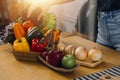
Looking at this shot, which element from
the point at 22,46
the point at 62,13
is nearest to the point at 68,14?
the point at 62,13

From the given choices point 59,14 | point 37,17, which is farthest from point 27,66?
point 59,14

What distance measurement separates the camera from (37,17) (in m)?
1.63

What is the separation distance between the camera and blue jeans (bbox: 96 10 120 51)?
1386 millimetres

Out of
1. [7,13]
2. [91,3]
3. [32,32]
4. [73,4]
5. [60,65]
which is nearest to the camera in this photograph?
[60,65]

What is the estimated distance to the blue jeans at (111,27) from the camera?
4.55 ft

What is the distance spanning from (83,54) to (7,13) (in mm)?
3651

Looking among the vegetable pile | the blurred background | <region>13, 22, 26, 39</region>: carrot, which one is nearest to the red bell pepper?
the vegetable pile

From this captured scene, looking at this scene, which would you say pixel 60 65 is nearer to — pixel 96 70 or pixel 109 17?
pixel 96 70

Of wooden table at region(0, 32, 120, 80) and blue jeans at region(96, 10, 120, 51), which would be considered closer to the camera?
wooden table at region(0, 32, 120, 80)

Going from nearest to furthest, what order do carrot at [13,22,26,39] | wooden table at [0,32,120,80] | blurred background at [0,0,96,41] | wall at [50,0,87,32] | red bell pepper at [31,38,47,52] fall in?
1. wooden table at [0,32,120,80]
2. red bell pepper at [31,38,47,52]
3. carrot at [13,22,26,39]
4. blurred background at [0,0,96,41]
5. wall at [50,0,87,32]

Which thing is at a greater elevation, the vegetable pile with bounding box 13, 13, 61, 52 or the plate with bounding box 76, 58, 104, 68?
the vegetable pile with bounding box 13, 13, 61, 52

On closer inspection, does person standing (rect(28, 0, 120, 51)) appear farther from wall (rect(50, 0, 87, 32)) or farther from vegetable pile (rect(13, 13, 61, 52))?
wall (rect(50, 0, 87, 32))

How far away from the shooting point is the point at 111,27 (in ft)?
4.62

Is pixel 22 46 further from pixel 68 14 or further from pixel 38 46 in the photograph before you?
pixel 68 14
